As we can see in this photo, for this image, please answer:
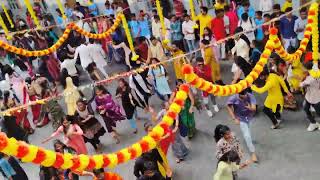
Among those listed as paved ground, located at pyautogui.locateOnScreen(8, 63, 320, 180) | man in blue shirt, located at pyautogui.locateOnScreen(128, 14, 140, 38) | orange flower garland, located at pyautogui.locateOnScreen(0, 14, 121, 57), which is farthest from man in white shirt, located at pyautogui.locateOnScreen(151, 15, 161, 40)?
paved ground, located at pyautogui.locateOnScreen(8, 63, 320, 180)

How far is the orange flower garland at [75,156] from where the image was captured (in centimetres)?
441

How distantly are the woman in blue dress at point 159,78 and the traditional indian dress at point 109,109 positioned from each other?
0.99m

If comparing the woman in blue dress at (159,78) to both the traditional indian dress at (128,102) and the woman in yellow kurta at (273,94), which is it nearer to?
the traditional indian dress at (128,102)

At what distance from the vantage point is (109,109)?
27.4 feet

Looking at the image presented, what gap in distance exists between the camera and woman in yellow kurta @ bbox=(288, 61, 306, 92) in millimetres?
8172

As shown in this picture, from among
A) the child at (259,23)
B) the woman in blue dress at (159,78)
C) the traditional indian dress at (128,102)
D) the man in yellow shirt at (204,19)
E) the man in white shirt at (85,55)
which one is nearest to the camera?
the traditional indian dress at (128,102)

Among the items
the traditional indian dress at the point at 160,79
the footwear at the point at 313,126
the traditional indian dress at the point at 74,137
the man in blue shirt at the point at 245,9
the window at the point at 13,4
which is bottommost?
the footwear at the point at 313,126

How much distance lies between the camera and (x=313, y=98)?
286 inches

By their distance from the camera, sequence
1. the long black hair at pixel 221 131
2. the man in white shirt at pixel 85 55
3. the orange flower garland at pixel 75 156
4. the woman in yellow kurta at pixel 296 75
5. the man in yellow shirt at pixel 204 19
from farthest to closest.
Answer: the man in yellow shirt at pixel 204 19 → the man in white shirt at pixel 85 55 → the woman in yellow kurta at pixel 296 75 → the long black hair at pixel 221 131 → the orange flower garland at pixel 75 156

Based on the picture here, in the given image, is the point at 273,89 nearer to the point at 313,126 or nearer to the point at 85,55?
the point at 313,126

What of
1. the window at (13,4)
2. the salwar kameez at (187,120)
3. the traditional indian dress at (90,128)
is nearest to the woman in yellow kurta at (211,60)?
the salwar kameez at (187,120)

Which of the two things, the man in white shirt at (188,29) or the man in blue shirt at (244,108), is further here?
the man in white shirt at (188,29)

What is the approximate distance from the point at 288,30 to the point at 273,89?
101 inches

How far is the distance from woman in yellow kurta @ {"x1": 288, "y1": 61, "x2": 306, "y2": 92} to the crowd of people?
2 cm
